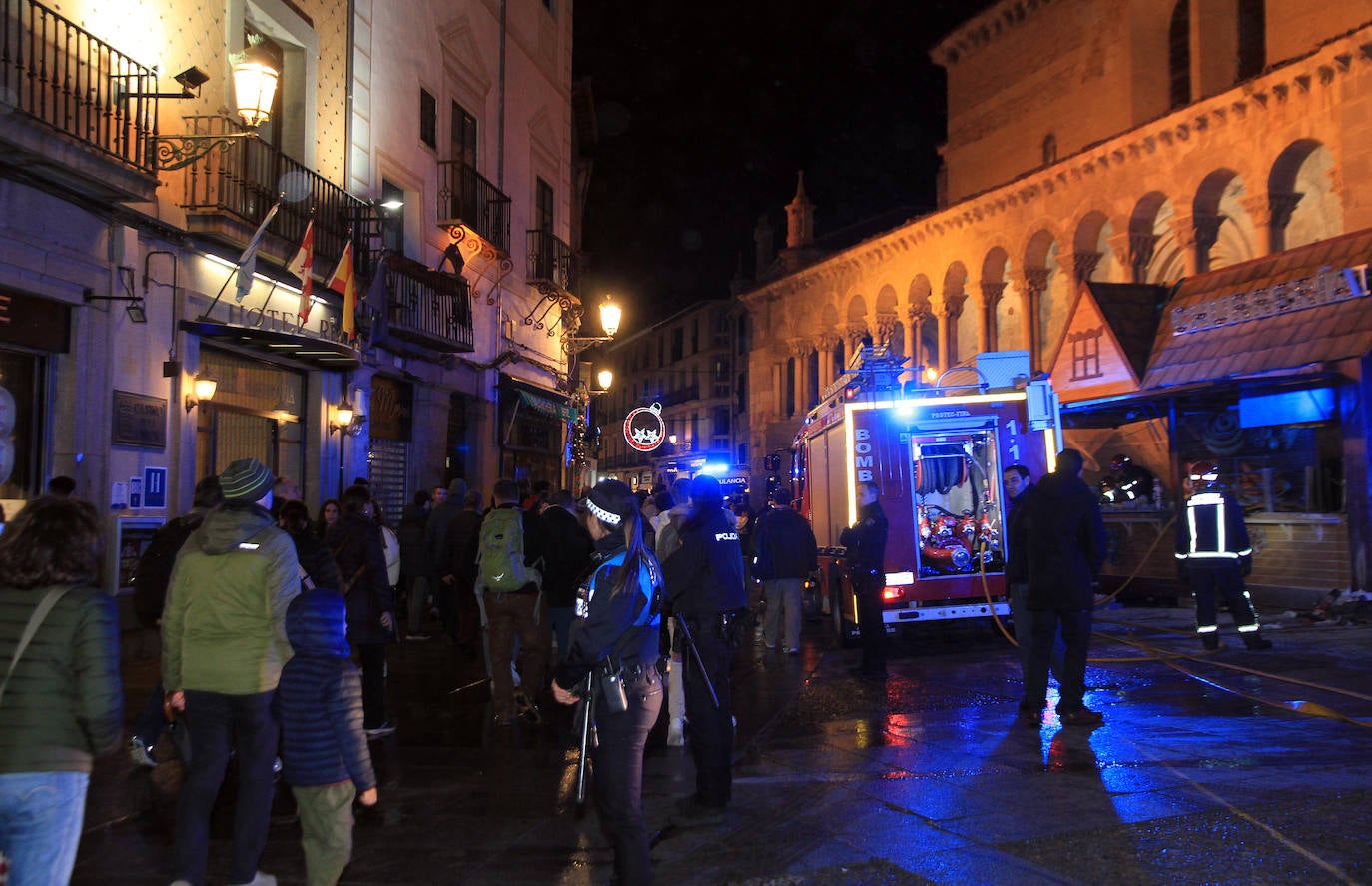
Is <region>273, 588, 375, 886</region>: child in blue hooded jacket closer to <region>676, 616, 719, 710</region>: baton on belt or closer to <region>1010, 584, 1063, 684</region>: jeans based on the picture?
<region>676, 616, 719, 710</region>: baton on belt

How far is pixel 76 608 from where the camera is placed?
3486 mm

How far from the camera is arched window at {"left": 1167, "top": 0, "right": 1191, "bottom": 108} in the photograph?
2439cm

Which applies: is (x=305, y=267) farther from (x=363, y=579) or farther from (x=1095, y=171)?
(x=1095, y=171)

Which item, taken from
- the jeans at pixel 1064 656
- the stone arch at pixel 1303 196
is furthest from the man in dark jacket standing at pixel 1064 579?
the stone arch at pixel 1303 196

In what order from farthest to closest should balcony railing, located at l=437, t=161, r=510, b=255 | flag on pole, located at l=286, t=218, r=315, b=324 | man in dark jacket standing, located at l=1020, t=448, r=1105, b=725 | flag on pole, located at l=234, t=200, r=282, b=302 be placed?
1. balcony railing, located at l=437, t=161, r=510, b=255
2. flag on pole, located at l=286, t=218, r=315, b=324
3. flag on pole, located at l=234, t=200, r=282, b=302
4. man in dark jacket standing, located at l=1020, t=448, r=1105, b=725

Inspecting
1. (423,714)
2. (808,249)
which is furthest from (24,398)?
(808,249)

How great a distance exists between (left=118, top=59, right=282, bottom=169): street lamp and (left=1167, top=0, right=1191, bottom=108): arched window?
21030 mm

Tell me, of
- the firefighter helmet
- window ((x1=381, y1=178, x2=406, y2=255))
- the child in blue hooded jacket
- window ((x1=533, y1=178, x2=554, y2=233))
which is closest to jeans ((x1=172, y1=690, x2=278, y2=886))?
the child in blue hooded jacket

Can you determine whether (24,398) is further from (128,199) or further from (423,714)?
(423,714)

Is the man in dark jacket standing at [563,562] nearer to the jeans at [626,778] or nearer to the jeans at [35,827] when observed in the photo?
the jeans at [626,778]

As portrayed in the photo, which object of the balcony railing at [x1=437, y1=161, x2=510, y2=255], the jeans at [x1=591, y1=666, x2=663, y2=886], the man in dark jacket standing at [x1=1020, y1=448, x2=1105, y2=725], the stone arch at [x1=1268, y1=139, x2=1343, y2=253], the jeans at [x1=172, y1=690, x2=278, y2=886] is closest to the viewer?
the jeans at [x1=591, y1=666, x2=663, y2=886]

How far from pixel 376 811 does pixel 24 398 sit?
6.78 metres

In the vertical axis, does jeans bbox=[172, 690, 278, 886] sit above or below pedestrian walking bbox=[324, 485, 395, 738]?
below

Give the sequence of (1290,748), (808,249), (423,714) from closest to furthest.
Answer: (1290,748)
(423,714)
(808,249)
